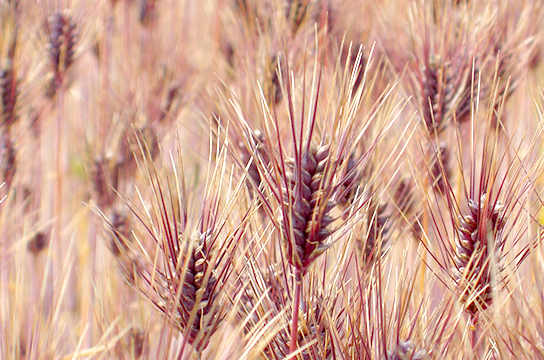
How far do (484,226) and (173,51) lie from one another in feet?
1.98

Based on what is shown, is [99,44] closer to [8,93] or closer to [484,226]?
[8,93]

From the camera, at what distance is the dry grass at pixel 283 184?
28 centimetres

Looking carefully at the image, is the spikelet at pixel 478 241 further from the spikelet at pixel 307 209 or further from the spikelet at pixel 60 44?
the spikelet at pixel 60 44

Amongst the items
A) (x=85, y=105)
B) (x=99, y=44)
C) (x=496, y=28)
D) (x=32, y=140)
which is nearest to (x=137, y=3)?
(x=99, y=44)

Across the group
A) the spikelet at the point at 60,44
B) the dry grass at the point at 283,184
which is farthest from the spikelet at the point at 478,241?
the spikelet at the point at 60,44

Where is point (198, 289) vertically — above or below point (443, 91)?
below

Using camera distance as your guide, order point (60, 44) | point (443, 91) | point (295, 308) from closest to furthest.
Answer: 1. point (295, 308)
2. point (443, 91)
3. point (60, 44)

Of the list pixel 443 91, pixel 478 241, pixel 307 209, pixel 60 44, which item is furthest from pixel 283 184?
pixel 60 44

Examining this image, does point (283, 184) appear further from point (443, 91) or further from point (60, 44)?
point (60, 44)

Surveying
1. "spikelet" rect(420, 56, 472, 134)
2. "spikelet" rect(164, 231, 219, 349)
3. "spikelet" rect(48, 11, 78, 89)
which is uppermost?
"spikelet" rect(420, 56, 472, 134)

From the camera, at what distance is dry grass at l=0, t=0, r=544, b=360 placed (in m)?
0.28

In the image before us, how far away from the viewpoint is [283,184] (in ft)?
0.93

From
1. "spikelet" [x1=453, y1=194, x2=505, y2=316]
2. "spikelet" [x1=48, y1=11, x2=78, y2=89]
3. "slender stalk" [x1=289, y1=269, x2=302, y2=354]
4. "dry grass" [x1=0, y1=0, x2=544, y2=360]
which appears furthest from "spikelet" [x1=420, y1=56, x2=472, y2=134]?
"spikelet" [x1=48, y1=11, x2=78, y2=89]

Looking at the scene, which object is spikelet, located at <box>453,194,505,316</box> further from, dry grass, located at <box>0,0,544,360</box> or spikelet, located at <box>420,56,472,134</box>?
spikelet, located at <box>420,56,472,134</box>
